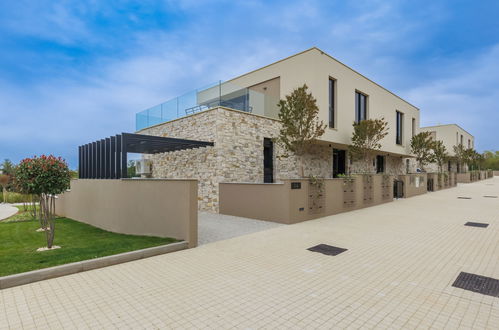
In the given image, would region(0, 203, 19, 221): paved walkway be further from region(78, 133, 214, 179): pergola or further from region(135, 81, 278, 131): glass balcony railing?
region(135, 81, 278, 131): glass balcony railing

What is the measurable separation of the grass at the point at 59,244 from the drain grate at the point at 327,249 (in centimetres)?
350

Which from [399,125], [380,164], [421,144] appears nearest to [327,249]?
[380,164]

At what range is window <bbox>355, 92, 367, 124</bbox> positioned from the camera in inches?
683

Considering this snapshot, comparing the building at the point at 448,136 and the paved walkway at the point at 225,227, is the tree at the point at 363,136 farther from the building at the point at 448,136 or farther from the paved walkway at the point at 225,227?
the building at the point at 448,136

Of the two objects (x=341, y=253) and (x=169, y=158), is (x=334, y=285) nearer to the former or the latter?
(x=341, y=253)

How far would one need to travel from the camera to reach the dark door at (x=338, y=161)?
17250 millimetres

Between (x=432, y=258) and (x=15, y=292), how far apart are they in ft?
24.4

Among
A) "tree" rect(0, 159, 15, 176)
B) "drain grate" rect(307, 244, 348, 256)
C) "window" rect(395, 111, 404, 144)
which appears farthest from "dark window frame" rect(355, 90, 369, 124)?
"tree" rect(0, 159, 15, 176)

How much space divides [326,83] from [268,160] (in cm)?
535

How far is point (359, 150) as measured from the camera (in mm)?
15828

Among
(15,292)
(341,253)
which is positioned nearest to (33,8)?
(15,292)

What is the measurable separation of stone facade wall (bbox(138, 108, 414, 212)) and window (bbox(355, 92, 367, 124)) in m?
4.80

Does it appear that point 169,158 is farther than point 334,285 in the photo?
Yes

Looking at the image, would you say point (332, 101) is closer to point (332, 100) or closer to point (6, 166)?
point (332, 100)
